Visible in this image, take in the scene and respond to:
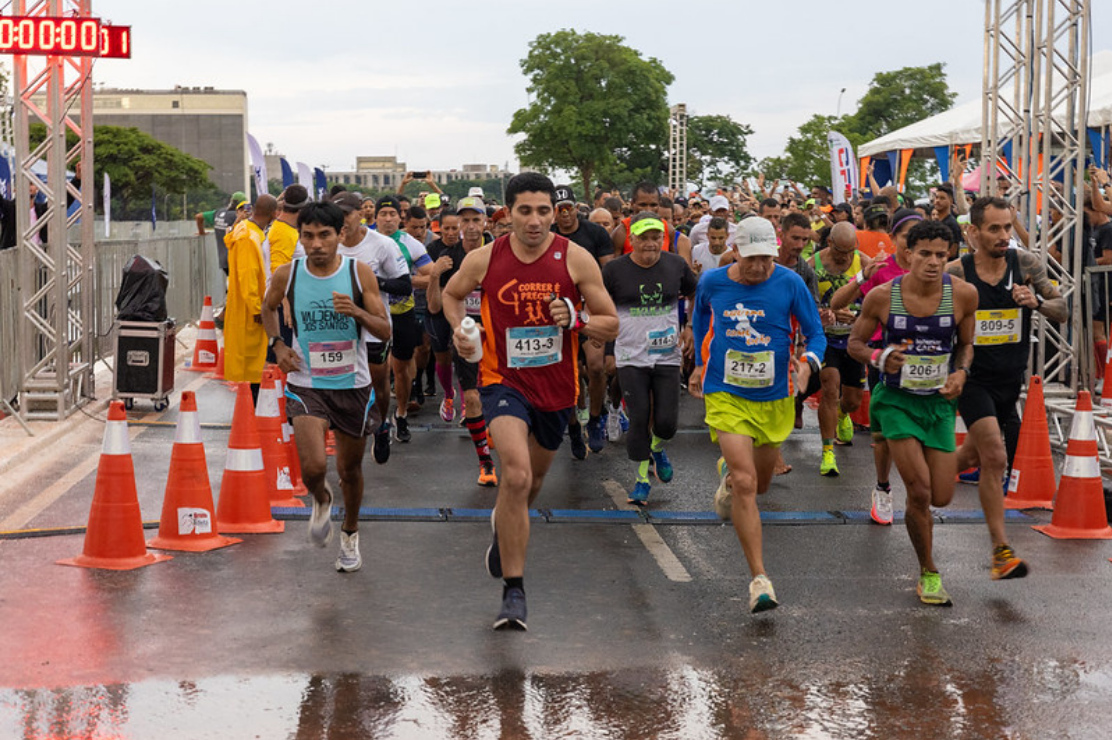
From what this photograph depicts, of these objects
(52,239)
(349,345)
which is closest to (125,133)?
(52,239)

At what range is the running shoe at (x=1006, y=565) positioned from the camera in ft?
24.3

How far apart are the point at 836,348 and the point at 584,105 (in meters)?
74.0

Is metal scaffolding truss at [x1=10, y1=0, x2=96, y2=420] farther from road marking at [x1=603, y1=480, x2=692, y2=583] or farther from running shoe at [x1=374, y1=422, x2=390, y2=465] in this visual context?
road marking at [x1=603, y1=480, x2=692, y2=583]

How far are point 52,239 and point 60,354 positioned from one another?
102cm

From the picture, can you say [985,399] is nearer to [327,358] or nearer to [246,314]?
[327,358]

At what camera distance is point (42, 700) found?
5.43 meters

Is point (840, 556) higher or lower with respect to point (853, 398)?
lower

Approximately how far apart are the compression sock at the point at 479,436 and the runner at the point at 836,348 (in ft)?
8.37

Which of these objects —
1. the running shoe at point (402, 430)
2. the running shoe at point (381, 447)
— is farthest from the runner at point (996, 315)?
the running shoe at point (402, 430)

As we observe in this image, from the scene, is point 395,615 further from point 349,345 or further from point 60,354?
point 60,354

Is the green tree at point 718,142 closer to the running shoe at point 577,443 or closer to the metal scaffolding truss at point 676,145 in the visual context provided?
the metal scaffolding truss at point 676,145

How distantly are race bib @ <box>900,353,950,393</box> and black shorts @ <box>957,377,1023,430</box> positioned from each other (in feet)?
2.82

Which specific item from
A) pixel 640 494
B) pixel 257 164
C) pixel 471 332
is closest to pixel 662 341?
pixel 640 494

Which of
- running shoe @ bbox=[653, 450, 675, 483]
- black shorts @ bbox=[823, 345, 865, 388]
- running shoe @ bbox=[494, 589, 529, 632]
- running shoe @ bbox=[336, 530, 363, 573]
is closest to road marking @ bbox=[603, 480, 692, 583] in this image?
running shoe @ bbox=[653, 450, 675, 483]
